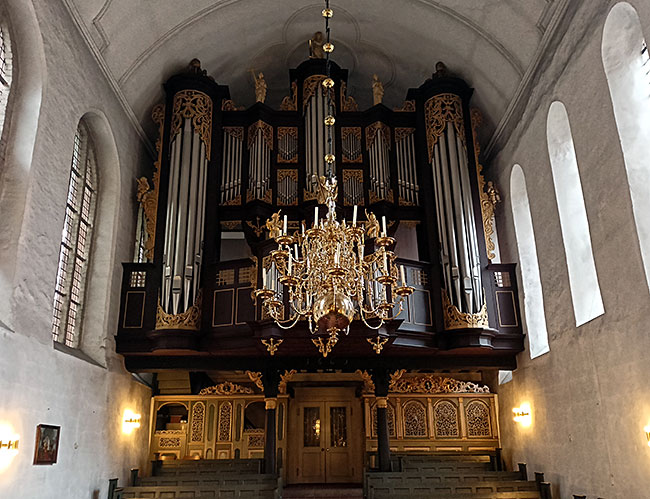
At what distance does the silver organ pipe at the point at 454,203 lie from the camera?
12.1m

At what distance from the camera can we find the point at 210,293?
12156mm

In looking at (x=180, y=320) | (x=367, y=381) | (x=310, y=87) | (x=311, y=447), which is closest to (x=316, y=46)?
(x=310, y=87)

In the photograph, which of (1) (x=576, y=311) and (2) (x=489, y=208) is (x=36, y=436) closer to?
(1) (x=576, y=311)

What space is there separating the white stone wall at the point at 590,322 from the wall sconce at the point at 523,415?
0.16m

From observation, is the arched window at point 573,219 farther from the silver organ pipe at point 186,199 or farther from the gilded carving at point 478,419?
the silver organ pipe at point 186,199

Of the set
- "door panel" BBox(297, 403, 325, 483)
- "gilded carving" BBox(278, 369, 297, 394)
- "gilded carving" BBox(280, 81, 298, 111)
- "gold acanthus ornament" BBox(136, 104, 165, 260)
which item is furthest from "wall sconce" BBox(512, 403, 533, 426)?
"gilded carving" BBox(280, 81, 298, 111)

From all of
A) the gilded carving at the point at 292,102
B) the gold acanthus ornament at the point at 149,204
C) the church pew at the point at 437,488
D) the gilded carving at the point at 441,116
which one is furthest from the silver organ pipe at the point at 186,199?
the gilded carving at the point at 441,116

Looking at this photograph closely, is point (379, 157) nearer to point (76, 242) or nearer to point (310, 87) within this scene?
point (310, 87)

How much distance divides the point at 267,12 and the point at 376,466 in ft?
36.6

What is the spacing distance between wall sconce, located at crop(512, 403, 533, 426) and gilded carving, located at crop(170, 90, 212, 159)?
29.3 feet

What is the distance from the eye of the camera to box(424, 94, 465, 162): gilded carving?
1390 cm

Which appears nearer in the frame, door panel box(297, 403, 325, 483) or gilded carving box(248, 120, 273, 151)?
gilded carving box(248, 120, 273, 151)

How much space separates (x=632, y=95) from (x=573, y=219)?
8.55 feet

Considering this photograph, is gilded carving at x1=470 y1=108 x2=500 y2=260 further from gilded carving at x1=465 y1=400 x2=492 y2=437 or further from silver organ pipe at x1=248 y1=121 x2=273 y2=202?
silver organ pipe at x1=248 y1=121 x2=273 y2=202
